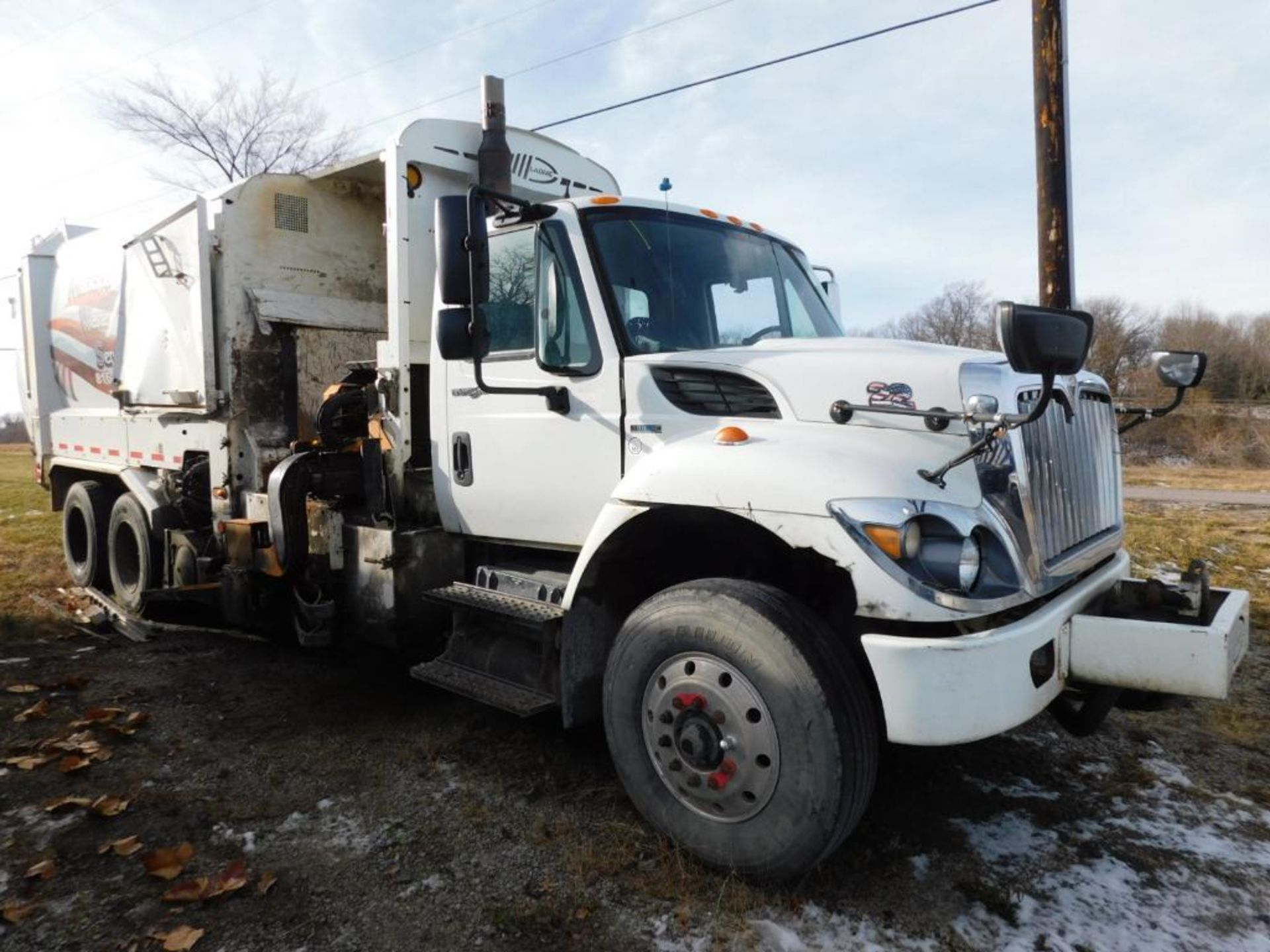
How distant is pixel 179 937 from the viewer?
8.61ft

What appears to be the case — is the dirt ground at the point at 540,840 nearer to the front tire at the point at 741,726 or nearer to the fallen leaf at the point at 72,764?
the fallen leaf at the point at 72,764

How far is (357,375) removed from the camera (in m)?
5.23

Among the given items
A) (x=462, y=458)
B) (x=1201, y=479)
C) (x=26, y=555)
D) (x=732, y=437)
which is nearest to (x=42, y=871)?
(x=462, y=458)

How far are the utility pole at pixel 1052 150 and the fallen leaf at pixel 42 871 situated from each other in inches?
301

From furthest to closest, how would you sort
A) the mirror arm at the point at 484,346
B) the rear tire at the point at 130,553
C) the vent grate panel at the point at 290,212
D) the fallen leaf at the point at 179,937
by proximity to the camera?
the rear tire at the point at 130,553 → the vent grate panel at the point at 290,212 → the mirror arm at the point at 484,346 → the fallen leaf at the point at 179,937

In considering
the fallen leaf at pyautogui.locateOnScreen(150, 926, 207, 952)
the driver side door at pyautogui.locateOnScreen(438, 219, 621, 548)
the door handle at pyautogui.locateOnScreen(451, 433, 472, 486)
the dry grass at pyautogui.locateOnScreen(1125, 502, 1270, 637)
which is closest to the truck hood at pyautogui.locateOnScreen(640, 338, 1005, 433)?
the driver side door at pyautogui.locateOnScreen(438, 219, 621, 548)

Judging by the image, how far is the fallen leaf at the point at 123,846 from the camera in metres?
3.12

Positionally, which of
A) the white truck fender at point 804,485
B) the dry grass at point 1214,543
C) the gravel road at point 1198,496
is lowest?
the dry grass at point 1214,543

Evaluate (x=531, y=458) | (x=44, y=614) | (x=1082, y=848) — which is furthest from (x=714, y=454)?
(x=44, y=614)

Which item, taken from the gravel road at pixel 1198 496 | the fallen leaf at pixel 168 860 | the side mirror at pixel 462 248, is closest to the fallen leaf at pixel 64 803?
the fallen leaf at pixel 168 860

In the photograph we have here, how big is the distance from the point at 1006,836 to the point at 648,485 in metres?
1.92

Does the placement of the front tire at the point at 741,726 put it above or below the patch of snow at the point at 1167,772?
above

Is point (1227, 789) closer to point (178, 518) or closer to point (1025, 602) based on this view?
point (1025, 602)

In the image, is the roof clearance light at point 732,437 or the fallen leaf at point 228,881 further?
the roof clearance light at point 732,437
